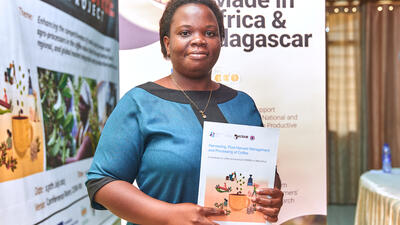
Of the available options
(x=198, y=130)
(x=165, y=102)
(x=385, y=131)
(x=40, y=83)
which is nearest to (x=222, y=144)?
(x=198, y=130)

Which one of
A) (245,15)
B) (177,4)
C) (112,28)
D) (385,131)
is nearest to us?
(177,4)

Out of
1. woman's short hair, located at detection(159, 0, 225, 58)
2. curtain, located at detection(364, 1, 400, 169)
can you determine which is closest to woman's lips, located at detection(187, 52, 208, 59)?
woman's short hair, located at detection(159, 0, 225, 58)

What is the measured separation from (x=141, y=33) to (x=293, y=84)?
779 millimetres

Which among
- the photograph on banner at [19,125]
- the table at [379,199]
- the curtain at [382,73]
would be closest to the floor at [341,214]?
the curtain at [382,73]

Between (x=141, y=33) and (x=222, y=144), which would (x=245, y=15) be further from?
(x=222, y=144)

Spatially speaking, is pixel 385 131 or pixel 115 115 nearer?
pixel 115 115

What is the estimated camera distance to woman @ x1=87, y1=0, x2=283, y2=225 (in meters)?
0.87

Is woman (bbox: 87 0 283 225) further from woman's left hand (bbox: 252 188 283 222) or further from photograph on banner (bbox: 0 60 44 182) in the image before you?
photograph on banner (bbox: 0 60 44 182)

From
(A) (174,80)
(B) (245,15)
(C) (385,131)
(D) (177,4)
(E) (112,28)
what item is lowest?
(C) (385,131)

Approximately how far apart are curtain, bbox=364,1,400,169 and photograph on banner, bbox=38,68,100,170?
4.34 meters

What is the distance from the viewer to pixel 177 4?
1.02 m

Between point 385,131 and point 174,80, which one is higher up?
point 174,80

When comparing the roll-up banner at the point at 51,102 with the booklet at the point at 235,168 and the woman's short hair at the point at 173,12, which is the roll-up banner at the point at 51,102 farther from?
the booklet at the point at 235,168

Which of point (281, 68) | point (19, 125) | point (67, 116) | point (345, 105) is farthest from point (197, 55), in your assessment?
point (345, 105)
